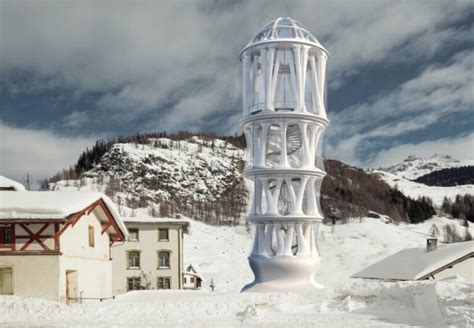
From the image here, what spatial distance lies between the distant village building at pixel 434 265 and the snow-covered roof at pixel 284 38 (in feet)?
49.1

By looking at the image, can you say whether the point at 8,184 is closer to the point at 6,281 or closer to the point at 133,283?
the point at 6,281

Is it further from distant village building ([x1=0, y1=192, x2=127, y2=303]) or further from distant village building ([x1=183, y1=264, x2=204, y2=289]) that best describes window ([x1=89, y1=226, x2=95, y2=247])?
distant village building ([x1=183, y1=264, x2=204, y2=289])

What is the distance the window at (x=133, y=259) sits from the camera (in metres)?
50.4

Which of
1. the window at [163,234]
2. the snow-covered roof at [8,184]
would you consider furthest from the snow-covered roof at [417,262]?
the snow-covered roof at [8,184]

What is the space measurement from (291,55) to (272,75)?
164 centimetres

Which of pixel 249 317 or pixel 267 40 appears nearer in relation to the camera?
pixel 249 317

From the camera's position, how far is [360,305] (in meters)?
19.6

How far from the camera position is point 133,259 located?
1993 inches

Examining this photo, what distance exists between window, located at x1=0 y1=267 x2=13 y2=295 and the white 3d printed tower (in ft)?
44.1

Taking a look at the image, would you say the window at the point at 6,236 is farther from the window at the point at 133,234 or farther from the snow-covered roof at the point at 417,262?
the window at the point at 133,234

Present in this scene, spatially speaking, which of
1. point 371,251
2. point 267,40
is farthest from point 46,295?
point 371,251

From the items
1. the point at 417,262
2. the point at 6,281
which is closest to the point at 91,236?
the point at 6,281

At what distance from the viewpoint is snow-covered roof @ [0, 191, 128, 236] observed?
75.0ft

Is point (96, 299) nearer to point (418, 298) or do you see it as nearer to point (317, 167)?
point (317, 167)
